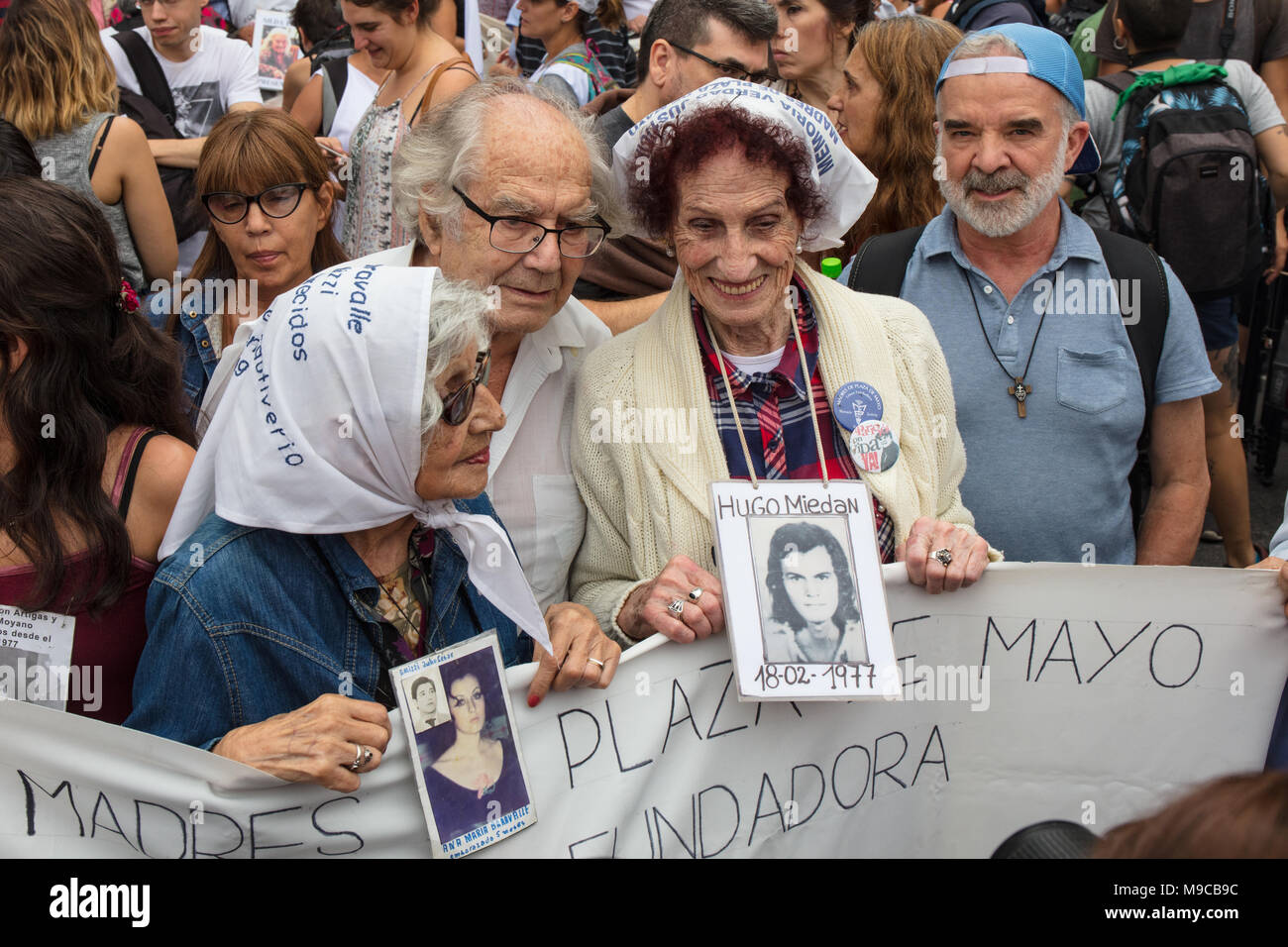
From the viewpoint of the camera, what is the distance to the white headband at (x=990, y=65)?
3.19 metres

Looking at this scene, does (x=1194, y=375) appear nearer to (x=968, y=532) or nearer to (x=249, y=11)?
(x=968, y=532)

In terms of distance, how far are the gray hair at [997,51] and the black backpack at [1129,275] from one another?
31 cm

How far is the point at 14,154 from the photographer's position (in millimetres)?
3721

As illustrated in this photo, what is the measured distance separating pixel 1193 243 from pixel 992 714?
269 centimetres

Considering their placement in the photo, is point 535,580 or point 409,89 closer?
point 535,580

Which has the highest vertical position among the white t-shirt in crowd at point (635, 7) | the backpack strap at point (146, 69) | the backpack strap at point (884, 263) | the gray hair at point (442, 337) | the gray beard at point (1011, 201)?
the white t-shirt in crowd at point (635, 7)

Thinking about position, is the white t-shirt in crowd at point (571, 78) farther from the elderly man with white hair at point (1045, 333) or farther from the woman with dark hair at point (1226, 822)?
the woman with dark hair at point (1226, 822)

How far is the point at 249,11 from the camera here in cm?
858

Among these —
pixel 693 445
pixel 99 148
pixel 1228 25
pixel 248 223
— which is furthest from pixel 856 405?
pixel 1228 25

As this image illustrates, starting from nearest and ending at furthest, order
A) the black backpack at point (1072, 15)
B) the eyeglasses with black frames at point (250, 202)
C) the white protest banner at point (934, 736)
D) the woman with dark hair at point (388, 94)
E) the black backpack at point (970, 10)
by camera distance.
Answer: the white protest banner at point (934, 736) → the eyeglasses with black frames at point (250, 202) → the woman with dark hair at point (388, 94) → the black backpack at point (970, 10) → the black backpack at point (1072, 15)

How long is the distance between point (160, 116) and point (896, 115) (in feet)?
11.5

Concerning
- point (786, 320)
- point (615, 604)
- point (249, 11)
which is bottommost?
point (615, 604)

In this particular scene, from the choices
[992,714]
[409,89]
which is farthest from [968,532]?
[409,89]

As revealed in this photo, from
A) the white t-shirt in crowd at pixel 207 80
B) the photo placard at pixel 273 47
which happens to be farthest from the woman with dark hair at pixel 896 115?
the photo placard at pixel 273 47
